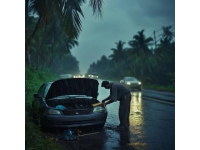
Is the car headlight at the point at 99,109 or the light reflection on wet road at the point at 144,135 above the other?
the car headlight at the point at 99,109

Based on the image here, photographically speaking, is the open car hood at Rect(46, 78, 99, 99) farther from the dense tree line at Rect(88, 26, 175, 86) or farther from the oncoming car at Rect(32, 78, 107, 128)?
the dense tree line at Rect(88, 26, 175, 86)

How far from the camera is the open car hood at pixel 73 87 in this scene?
6988 mm

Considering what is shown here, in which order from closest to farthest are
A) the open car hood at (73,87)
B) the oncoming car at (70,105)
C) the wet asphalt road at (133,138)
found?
the wet asphalt road at (133,138), the oncoming car at (70,105), the open car hood at (73,87)

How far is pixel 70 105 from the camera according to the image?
7.03m

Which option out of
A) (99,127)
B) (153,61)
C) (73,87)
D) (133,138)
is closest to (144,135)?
(133,138)

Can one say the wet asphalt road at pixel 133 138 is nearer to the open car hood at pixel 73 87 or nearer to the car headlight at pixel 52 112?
the car headlight at pixel 52 112

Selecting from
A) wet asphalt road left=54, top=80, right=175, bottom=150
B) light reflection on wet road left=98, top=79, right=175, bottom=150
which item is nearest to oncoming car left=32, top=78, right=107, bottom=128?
wet asphalt road left=54, top=80, right=175, bottom=150

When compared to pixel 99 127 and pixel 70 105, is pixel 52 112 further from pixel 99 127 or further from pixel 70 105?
pixel 99 127

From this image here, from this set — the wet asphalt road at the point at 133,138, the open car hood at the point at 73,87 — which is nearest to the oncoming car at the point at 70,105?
the open car hood at the point at 73,87

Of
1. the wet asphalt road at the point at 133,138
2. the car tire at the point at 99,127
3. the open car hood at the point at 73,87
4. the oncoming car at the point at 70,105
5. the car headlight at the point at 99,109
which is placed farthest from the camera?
the open car hood at the point at 73,87

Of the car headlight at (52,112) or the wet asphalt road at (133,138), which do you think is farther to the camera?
the car headlight at (52,112)

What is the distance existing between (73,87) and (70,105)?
0.63 metres
